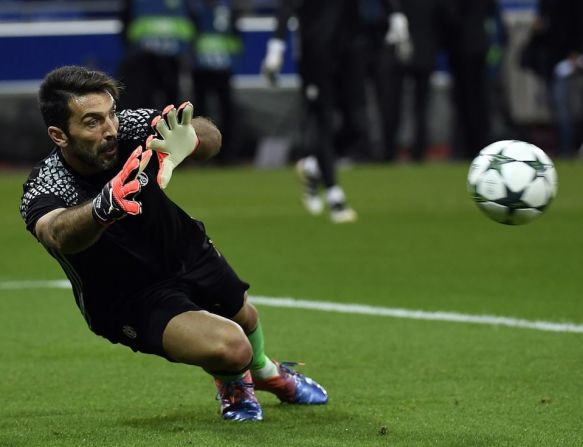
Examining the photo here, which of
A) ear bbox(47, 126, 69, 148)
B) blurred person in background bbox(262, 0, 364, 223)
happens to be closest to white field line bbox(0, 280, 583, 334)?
A: ear bbox(47, 126, 69, 148)

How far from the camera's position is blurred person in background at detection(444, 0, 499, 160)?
62.4 ft

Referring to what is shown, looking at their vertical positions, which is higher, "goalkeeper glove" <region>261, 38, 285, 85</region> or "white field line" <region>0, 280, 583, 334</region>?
"goalkeeper glove" <region>261, 38, 285, 85</region>

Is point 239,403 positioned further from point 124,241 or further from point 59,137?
point 59,137

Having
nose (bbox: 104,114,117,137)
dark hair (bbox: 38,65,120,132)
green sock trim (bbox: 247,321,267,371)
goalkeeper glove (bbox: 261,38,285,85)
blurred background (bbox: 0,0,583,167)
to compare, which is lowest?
blurred background (bbox: 0,0,583,167)

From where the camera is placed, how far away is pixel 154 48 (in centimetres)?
2100

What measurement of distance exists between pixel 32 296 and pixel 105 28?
47.3 feet

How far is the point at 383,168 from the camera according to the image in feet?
67.4

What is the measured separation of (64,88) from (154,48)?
15.5 metres

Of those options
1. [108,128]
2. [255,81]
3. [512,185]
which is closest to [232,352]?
[108,128]

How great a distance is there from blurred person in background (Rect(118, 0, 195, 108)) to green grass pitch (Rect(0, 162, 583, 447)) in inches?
288

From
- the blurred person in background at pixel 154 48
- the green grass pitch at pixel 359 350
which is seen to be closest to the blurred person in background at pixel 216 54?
the blurred person in background at pixel 154 48

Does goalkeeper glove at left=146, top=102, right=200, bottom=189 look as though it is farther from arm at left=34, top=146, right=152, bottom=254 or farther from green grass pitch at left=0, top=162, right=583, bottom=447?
green grass pitch at left=0, top=162, right=583, bottom=447

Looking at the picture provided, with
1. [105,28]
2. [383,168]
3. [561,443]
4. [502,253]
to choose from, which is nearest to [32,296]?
[502,253]

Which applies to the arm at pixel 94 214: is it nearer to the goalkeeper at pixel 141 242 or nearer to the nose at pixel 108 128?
the goalkeeper at pixel 141 242
